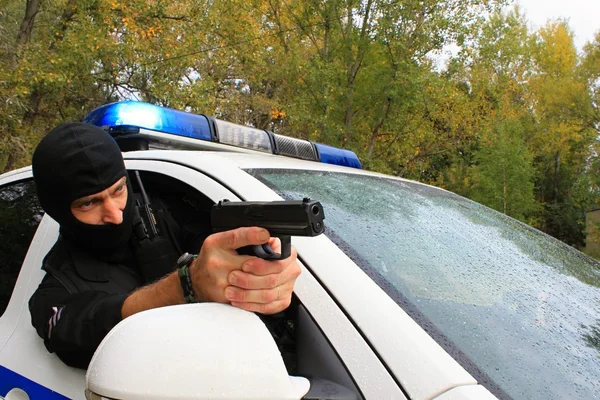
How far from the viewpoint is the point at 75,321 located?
47.6 inches

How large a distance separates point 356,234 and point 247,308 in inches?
15.6

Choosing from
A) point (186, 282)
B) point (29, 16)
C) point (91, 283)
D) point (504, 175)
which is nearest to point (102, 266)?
point (91, 283)

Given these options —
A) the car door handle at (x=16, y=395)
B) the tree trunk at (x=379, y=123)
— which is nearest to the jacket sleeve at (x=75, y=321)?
the car door handle at (x=16, y=395)

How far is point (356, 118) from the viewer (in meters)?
16.4

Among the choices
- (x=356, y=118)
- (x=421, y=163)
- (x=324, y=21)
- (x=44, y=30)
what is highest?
(x=324, y=21)

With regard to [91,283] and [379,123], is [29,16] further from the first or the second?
[91,283]

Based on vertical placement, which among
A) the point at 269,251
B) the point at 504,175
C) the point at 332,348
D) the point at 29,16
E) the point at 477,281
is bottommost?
the point at 504,175

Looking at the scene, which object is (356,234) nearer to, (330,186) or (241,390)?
(330,186)

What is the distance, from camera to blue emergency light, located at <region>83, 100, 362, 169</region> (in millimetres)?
1886

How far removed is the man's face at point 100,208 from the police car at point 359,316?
19cm

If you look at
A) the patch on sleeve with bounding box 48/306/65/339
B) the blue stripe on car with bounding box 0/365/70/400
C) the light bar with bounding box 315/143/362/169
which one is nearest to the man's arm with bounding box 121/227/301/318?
the patch on sleeve with bounding box 48/306/65/339

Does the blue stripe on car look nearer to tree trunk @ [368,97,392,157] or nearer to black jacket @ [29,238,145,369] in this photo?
black jacket @ [29,238,145,369]

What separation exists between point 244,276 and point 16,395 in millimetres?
833

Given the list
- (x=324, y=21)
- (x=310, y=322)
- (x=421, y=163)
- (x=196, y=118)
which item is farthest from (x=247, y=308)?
(x=421, y=163)
